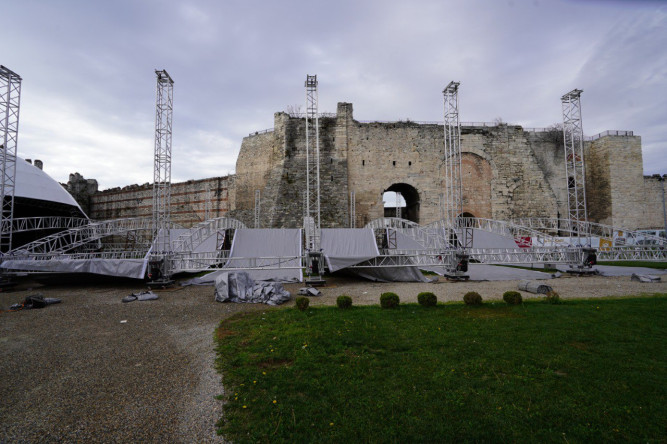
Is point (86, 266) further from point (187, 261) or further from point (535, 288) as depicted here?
point (535, 288)

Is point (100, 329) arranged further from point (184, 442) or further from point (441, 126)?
point (441, 126)

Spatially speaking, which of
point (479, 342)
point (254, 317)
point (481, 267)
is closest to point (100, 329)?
point (254, 317)

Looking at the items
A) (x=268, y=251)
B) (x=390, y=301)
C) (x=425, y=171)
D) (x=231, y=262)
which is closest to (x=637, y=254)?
(x=425, y=171)

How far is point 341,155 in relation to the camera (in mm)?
24109

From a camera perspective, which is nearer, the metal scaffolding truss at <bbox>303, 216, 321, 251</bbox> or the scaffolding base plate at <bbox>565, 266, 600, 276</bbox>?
the metal scaffolding truss at <bbox>303, 216, 321, 251</bbox>

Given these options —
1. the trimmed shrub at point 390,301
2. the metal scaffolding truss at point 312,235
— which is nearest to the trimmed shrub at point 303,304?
the trimmed shrub at point 390,301

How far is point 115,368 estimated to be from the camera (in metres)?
4.57

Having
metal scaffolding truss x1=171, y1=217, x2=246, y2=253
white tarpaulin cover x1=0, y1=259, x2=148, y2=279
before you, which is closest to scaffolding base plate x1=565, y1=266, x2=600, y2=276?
metal scaffolding truss x1=171, y1=217, x2=246, y2=253

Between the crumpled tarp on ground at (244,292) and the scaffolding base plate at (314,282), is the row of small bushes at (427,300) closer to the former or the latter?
the crumpled tarp on ground at (244,292)

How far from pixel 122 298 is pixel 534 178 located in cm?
2810

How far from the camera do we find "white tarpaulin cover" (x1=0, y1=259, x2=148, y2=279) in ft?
39.7

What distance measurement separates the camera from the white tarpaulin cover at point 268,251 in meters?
13.3

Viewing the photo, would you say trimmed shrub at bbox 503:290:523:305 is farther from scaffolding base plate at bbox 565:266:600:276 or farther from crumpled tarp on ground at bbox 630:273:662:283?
scaffolding base plate at bbox 565:266:600:276

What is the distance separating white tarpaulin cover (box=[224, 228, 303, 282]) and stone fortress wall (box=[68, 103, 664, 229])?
27.1 ft
